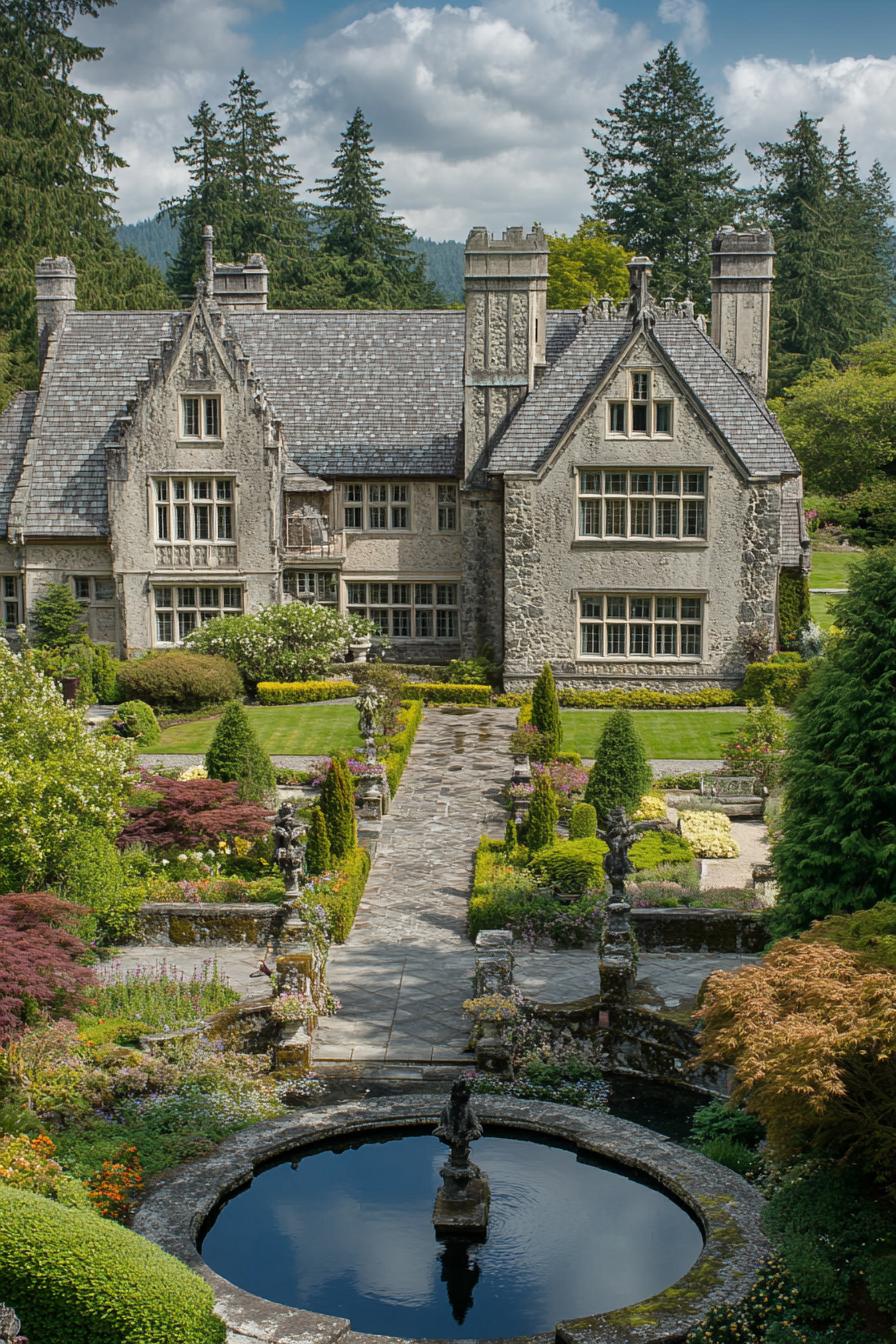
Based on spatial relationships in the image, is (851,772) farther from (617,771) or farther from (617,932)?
(617,771)

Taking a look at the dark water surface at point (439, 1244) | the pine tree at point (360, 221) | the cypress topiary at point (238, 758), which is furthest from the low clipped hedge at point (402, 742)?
the pine tree at point (360, 221)

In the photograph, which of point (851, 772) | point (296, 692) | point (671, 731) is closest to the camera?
point (851, 772)

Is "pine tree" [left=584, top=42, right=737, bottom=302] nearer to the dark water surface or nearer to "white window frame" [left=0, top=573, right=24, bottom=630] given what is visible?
"white window frame" [left=0, top=573, right=24, bottom=630]

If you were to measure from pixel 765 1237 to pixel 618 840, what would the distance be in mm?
7179

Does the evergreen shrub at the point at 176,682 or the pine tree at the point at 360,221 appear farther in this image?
the pine tree at the point at 360,221

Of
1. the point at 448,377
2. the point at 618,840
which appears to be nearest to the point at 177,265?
the point at 448,377

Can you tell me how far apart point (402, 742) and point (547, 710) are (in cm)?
329

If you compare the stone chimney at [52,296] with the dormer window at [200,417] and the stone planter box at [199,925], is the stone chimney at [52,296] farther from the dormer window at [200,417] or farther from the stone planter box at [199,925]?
→ the stone planter box at [199,925]

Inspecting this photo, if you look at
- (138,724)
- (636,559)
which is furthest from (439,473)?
(138,724)

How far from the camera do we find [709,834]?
2833cm

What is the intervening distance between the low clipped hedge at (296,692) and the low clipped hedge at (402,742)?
227 centimetres

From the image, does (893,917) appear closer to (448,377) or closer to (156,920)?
(156,920)

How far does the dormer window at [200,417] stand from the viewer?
44406 mm

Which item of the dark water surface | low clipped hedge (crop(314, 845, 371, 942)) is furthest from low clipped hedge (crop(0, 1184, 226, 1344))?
low clipped hedge (crop(314, 845, 371, 942))
